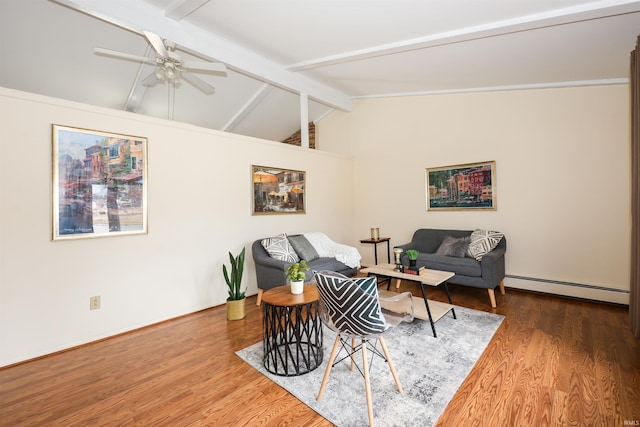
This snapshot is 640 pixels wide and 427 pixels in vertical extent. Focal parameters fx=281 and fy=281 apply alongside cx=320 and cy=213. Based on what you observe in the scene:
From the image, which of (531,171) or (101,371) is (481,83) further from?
(101,371)

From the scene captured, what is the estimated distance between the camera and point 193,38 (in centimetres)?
329

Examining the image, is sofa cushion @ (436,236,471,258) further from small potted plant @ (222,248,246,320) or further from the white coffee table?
small potted plant @ (222,248,246,320)

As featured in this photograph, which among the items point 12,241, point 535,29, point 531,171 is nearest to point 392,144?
point 531,171

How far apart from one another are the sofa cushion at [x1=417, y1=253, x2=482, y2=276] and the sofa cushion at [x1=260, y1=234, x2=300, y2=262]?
1839mm

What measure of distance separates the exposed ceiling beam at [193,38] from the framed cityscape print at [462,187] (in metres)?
2.60

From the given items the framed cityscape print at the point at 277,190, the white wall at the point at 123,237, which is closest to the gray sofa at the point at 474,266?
the framed cityscape print at the point at 277,190

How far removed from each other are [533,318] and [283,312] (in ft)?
9.29

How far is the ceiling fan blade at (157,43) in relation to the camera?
257 centimetres

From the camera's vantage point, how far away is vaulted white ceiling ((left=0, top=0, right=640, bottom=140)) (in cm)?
250

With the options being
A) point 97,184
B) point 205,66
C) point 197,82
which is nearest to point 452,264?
point 205,66

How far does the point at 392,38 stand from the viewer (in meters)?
3.10

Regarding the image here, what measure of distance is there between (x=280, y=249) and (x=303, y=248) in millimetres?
407

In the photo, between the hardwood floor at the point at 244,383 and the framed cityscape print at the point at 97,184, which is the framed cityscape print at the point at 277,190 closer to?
the framed cityscape print at the point at 97,184

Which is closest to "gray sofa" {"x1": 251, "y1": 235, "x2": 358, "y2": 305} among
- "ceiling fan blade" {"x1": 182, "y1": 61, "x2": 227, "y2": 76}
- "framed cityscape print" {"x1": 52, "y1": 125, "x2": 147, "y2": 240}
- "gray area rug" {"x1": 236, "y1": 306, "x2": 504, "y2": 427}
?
"gray area rug" {"x1": 236, "y1": 306, "x2": 504, "y2": 427}
